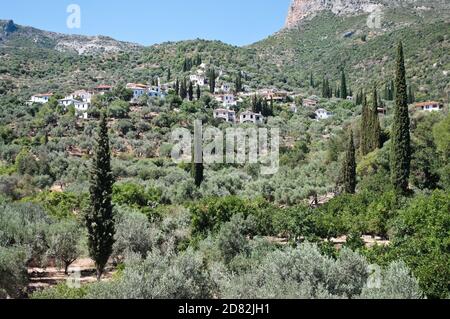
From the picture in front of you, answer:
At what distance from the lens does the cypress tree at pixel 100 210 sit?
61.6 feet

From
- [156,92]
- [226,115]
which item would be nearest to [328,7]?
[156,92]

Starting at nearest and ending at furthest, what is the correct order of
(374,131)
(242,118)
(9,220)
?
1. (9,220)
2. (374,131)
3. (242,118)

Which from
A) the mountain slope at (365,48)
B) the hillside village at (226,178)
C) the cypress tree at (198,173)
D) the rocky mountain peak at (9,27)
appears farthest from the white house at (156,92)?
the rocky mountain peak at (9,27)

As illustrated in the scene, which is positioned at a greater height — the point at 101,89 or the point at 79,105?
the point at 101,89

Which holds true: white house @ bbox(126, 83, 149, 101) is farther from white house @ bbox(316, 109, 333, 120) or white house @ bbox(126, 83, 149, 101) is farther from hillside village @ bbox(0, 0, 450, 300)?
white house @ bbox(316, 109, 333, 120)

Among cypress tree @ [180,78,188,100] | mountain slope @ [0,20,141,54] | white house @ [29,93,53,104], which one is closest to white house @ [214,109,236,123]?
cypress tree @ [180,78,188,100]

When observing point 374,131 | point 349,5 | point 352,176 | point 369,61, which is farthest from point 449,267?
point 349,5

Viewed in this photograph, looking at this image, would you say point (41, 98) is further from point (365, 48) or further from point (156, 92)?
point (365, 48)

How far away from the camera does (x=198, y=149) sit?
41594 millimetres

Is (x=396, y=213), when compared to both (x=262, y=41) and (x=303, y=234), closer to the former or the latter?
(x=303, y=234)

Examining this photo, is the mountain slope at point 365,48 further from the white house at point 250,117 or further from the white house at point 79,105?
the white house at point 79,105

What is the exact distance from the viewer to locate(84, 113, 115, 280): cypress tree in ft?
A: 61.6

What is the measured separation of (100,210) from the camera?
1895 cm
